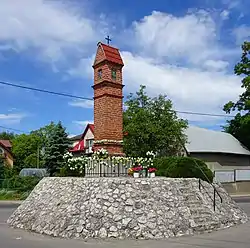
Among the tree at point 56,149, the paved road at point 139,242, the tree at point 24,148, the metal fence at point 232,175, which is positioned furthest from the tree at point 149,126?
the tree at point 24,148

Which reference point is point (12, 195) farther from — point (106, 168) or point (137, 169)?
point (137, 169)

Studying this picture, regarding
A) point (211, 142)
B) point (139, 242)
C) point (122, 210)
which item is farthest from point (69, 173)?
point (211, 142)

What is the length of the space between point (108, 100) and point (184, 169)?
12.6ft

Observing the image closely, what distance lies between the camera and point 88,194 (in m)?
12.5

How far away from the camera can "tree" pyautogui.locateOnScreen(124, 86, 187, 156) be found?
33.7 m

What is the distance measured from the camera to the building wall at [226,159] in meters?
42.0

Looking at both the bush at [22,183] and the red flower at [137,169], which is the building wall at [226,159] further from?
the red flower at [137,169]

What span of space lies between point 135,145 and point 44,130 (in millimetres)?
53917

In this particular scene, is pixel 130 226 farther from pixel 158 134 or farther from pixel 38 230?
pixel 158 134

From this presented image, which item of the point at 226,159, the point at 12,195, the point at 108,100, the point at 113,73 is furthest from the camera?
the point at 226,159

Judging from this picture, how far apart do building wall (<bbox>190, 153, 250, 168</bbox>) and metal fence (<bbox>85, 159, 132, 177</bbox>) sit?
26921 millimetres

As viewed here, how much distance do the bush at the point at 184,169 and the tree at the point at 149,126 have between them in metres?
18.0

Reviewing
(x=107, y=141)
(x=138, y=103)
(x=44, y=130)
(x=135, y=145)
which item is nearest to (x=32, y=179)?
(x=135, y=145)

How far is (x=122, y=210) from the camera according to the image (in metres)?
11.9
